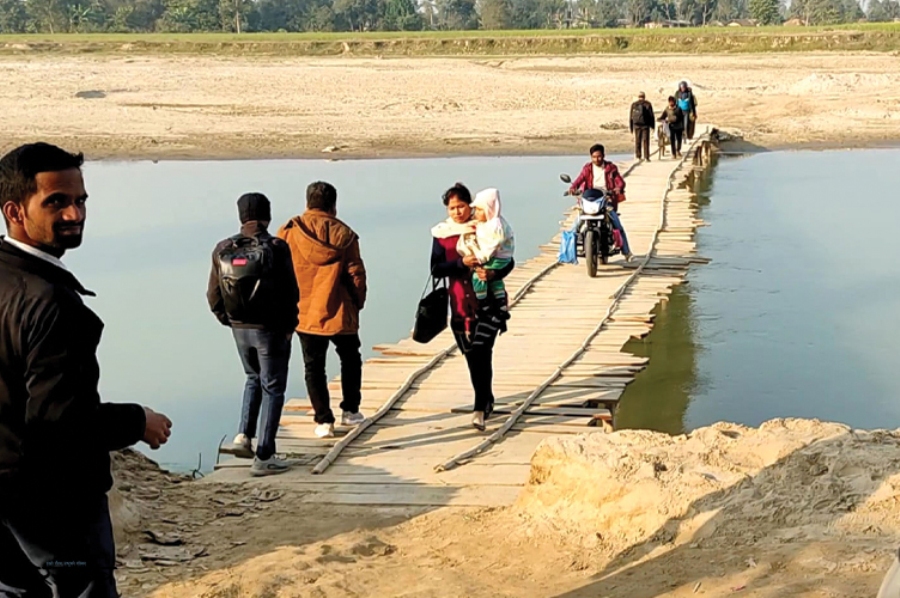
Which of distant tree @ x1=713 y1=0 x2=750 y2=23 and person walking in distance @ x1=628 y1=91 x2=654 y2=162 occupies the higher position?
distant tree @ x1=713 y1=0 x2=750 y2=23

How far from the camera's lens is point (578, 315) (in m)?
10.0

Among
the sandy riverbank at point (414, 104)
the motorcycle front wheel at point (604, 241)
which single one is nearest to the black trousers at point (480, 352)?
the motorcycle front wheel at point (604, 241)

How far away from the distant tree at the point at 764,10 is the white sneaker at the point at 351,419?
87879mm

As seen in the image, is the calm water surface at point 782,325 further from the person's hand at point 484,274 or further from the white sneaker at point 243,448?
the white sneaker at point 243,448

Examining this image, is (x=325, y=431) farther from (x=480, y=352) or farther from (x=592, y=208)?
(x=592, y=208)

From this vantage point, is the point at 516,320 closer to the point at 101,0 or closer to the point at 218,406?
the point at 218,406

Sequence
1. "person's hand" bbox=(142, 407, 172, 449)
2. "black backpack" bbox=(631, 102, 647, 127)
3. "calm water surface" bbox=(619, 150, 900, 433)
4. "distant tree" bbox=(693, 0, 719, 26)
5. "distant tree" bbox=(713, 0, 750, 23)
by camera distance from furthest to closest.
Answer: "distant tree" bbox=(713, 0, 750, 23) < "distant tree" bbox=(693, 0, 719, 26) < "black backpack" bbox=(631, 102, 647, 127) < "calm water surface" bbox=(619, 150, 900, 433) < "person's hand" bbox=(142, 407, 172, 449)

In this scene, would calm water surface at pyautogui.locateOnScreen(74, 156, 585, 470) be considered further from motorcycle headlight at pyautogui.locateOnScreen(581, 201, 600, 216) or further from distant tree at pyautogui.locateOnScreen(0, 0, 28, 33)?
distant tree at pyautogui.locateOnScreen(0, 0, 28, 33)

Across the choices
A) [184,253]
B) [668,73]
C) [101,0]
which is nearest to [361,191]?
[184,253]

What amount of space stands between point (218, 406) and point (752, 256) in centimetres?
757

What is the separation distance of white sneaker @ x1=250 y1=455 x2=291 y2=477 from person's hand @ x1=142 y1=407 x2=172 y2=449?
296cm

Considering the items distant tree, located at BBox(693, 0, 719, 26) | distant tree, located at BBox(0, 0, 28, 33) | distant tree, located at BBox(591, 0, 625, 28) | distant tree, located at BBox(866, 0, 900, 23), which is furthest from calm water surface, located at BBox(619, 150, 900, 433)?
distant tree, located at BBox(866, 0, 900, 23)

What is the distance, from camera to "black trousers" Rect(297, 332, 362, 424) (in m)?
6.55

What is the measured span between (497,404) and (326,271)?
153cm
